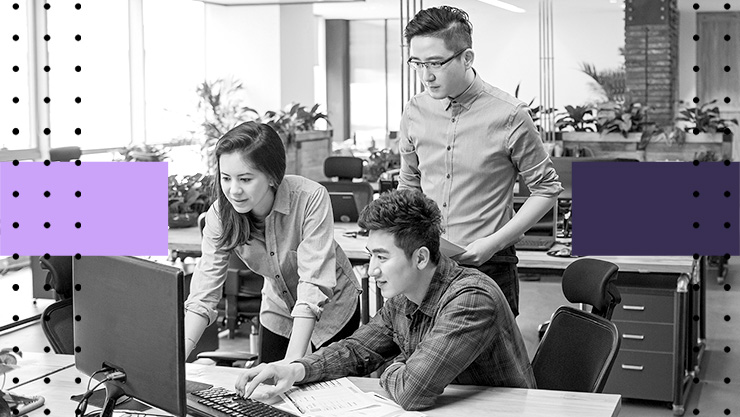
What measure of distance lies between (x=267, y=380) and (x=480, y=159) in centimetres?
94

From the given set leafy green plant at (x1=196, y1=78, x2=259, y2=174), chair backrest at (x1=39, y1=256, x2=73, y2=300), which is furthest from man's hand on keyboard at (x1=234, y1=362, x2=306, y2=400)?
leafy green plant at (x1=196, y1=78, x2=259, y2=174)

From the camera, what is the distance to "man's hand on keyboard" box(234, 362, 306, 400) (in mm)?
1866

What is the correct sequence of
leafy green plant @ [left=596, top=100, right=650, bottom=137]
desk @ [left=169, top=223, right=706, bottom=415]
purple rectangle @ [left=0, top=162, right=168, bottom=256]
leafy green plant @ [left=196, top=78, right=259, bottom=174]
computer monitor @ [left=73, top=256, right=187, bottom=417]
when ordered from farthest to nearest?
leafy green plant @ [left=196, top=78, right=259, bottom=174], leafy green plant @ [left=596, top=100, right=650, bottom=137], desk @ [left=169, top=223, right=706, bottom=415], computer monitor @ [left=73, top=256, right=187, bottom=417], purple rectangle @ [left=0, top=162, right=168, bottom=256]

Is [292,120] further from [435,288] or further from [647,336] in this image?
[435,288]

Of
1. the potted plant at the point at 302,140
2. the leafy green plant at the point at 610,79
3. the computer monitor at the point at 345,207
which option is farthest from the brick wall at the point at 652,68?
the computer monitor at the point at 345,207

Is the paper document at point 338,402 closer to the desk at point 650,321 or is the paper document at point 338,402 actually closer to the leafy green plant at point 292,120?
the desk at point 650,321

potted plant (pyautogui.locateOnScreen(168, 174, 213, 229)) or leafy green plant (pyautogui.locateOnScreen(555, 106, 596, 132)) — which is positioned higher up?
leafy green plant (pyautogui.locateOnScreen(555, 106, 596, 132))

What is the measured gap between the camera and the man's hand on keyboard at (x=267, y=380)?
6.12 feet

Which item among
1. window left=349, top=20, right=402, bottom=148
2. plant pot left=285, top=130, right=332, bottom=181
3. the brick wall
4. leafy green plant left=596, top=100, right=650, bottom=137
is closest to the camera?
leafy green plant left=596, top=100, right=650, bottom=137

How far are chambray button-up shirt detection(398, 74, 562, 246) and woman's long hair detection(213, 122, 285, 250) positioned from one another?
575 mm

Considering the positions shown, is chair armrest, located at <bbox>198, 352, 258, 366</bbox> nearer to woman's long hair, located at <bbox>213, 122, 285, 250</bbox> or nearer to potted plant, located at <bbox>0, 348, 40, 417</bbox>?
woman's long hair, located at <bbox>213, 122, 285, 250</bbox>

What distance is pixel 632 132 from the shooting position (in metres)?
7.95

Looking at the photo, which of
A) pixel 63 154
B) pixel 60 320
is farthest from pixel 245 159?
pixel 63 154

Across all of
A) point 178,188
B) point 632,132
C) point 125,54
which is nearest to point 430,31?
point 178,188
